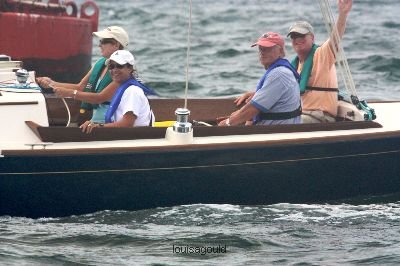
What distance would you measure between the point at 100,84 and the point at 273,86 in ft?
4.76

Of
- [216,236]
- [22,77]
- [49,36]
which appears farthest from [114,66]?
[49,36]

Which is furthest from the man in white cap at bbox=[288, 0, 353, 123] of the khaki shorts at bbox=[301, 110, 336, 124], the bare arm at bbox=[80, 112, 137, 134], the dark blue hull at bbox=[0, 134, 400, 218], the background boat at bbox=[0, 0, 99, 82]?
the background boat at bbox=[0, 0, 99, 82]

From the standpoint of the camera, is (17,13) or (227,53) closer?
(17,13)

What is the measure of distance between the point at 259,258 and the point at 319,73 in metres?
2.20

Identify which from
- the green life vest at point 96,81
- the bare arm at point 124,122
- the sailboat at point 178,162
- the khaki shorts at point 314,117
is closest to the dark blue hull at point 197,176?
the sailboat at point 178,162

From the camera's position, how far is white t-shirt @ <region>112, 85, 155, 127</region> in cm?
881

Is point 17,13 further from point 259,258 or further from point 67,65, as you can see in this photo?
point 259,258

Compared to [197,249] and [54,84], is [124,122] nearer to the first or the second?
[54,84]

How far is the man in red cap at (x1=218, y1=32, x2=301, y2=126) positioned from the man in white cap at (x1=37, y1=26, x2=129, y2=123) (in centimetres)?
109

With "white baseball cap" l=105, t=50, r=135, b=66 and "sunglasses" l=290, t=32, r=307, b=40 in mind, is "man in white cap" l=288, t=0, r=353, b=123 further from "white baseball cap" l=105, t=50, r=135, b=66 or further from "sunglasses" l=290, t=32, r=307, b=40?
"white baseball cap" l=105, t=50, r=135, b=66

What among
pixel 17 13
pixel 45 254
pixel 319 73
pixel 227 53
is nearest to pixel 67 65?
pixel 17 13

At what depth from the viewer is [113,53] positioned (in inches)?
350

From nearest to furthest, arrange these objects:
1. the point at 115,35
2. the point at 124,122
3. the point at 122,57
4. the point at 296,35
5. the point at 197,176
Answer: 1. the point at 122,57
2. the point at 124,122
3. the point at 197,176
4. the point at 115,35
5. the point at 296,35

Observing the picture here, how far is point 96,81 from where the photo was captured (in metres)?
9.51
